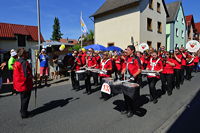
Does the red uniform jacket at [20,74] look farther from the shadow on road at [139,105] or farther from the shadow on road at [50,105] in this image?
the shadow on road at [139,105]

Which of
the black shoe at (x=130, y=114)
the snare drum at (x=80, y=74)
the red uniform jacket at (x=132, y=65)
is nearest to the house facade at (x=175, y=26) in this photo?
the snare drum at (x=80, y=74)

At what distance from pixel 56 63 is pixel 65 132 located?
25.8ft

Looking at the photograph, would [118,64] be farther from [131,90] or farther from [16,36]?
[16,36]

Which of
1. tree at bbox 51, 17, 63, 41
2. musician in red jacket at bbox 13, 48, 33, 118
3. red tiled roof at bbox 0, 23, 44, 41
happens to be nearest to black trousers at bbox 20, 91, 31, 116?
musician in red jacket at bbox 13, 48, 33, 118

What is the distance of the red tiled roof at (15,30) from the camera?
23381 millimetres

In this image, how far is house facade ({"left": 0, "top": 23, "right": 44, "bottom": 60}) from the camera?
75.4 feet

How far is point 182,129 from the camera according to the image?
11.3 feet

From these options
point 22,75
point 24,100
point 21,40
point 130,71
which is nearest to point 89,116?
point 130,71

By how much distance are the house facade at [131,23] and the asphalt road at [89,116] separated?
11998mm

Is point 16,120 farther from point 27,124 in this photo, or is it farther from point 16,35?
point 16,35

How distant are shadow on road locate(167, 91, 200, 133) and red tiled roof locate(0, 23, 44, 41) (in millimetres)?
25417

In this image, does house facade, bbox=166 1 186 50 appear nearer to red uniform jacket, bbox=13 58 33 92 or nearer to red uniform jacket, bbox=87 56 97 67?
red uniform jacket, bbox=87 56 97 67

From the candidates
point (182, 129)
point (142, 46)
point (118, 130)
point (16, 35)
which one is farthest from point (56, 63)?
point (16, 35)

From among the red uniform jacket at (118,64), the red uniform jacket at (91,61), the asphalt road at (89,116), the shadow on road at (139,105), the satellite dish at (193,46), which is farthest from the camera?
the satellite dish at (193,46)
